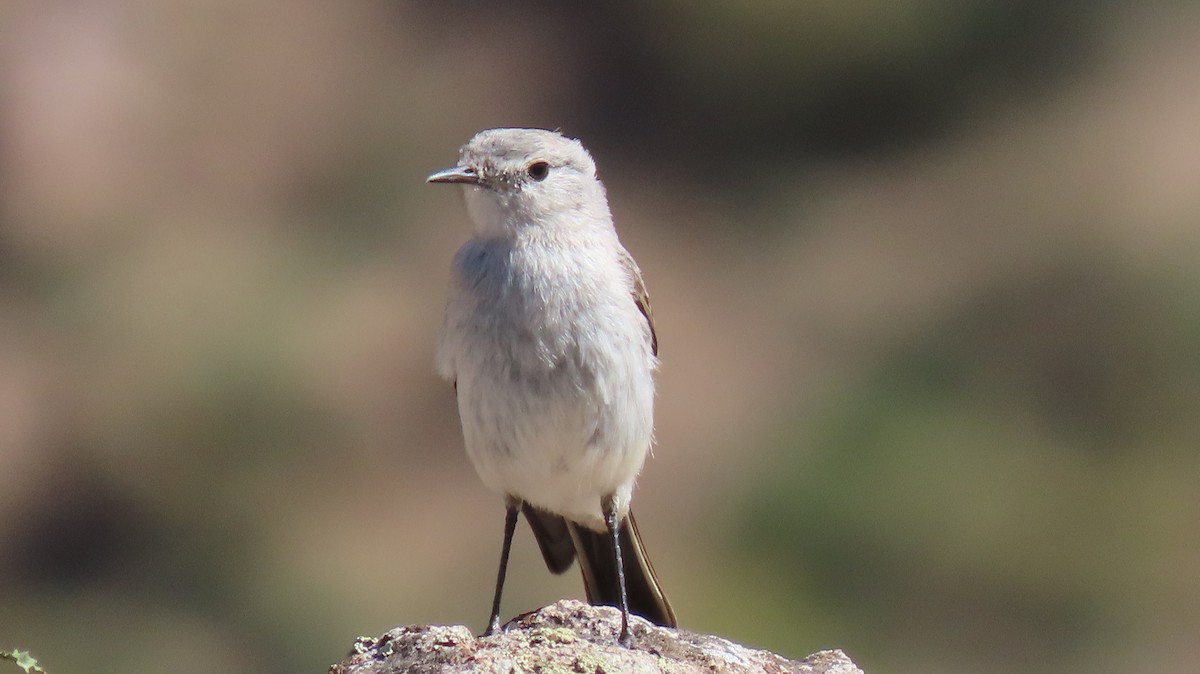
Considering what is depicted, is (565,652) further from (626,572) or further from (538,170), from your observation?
(538,170)

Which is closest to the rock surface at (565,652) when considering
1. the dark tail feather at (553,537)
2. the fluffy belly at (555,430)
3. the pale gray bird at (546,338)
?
the pale gray bird at (546,338)

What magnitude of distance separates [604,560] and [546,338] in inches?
53.8

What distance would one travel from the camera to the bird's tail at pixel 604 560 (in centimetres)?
674

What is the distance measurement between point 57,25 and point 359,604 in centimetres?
876

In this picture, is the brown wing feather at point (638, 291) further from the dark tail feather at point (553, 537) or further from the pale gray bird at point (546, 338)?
the dark tail feather at point (553, 537)

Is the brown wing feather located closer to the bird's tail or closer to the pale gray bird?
the pale gray bird

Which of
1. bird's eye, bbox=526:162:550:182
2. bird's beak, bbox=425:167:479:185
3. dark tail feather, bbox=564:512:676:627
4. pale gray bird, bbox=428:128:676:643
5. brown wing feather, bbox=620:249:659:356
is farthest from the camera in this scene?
dark tail feather, bbox=564:512:676:627

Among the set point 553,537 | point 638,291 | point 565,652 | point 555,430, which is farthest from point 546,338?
point 565,652

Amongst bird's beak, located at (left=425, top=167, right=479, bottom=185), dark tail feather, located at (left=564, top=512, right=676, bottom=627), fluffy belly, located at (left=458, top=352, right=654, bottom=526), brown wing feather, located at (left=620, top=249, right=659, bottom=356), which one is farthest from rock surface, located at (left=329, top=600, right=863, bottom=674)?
bird's beak, located at (left=425, top=167, right=479, bottom=185)

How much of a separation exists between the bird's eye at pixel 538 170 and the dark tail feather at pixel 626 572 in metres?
1.51

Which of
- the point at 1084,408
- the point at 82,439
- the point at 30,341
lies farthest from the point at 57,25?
the point at 1084,408

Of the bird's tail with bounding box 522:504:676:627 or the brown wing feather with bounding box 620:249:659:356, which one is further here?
the bird's tail with bounding box 522:504:676:627

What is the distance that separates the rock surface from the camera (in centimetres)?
465

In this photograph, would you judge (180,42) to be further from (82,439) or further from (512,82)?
(82,439)
